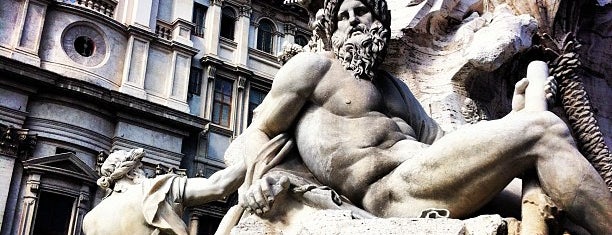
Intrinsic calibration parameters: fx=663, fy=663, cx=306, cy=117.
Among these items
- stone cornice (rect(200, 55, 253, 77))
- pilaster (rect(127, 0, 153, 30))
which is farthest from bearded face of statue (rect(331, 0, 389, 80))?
stone cornice (rect(200, 55, 253, 77))

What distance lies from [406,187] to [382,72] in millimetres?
749

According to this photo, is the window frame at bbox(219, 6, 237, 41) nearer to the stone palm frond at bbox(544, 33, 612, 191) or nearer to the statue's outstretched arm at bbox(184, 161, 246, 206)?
the stone palm frond at bbox(544, 33, 612, 191)

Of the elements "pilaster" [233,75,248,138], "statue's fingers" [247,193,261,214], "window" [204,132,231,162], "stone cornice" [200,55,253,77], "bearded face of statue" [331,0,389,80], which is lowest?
"statue's fingers" [247,193,261,214]

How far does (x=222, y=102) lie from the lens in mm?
20453

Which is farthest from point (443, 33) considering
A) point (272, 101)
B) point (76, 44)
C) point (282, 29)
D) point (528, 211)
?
point (282, 29)

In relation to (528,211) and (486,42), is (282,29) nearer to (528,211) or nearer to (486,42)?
(486,42)

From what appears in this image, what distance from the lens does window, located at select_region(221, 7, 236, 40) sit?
2162 cm

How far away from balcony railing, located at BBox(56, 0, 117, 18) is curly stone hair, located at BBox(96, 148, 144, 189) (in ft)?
44.6

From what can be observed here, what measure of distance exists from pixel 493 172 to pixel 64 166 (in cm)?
1480

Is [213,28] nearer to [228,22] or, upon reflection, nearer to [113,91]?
[228,22]

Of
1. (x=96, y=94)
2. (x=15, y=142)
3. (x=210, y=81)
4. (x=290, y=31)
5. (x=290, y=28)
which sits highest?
(x=290, y=28)

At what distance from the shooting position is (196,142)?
19.1m

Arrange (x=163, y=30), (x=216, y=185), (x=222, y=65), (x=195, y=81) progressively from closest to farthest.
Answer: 1. (x=216, y=185)
2. (x=163, y=30)
3. (x=195, y=81)
4. (x=222, y=65)

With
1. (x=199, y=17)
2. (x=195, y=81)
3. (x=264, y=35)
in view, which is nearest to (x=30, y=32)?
(x=195, y=81)
